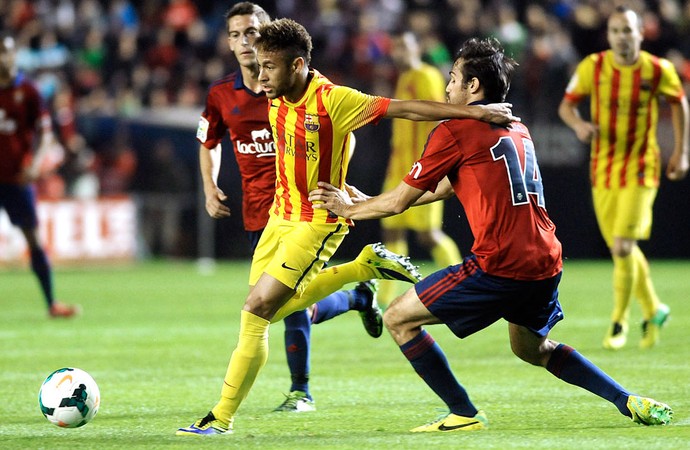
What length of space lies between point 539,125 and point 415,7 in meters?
3.98

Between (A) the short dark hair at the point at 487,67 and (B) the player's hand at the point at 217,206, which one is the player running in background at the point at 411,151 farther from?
(A) the short dark hair at the point at 487,67

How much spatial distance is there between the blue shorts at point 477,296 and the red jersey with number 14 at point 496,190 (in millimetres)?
46

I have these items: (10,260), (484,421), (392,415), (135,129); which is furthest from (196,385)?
(135,129)

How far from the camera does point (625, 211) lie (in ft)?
31.7

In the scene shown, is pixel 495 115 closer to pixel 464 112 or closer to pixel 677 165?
pixel 464 112

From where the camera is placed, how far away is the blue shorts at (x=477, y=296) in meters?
5.82

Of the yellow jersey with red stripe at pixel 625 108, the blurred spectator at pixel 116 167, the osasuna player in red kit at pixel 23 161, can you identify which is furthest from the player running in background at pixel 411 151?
the blurred spectator at pixel 116 167

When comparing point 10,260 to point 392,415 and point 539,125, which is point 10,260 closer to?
point 539,125

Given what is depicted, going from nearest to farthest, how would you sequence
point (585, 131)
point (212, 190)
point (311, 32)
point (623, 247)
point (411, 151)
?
point (212, 190) → point (585, 131) → point (623, 247) → point (411, 151) → point (311, 32)

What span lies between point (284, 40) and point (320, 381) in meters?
2.69

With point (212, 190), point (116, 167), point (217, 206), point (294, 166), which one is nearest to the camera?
point (294, 166)

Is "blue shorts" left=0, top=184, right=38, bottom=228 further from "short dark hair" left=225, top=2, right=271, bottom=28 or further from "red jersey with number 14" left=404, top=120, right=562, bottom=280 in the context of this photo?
"red jersey with number 14" left=404, top=120, right=562, bottom=280

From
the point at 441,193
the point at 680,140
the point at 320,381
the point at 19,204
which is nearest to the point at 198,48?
the point at 19,204

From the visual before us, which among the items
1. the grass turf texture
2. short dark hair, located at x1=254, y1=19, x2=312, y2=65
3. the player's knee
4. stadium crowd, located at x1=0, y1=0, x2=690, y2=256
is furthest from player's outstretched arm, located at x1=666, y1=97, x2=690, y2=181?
stadium crowd, located at x1=0, y1=0, x2=690, y2=256
